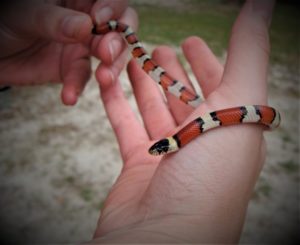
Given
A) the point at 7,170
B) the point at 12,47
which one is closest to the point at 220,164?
the point at 12,47

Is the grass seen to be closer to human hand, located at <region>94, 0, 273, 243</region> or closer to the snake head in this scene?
human hand, located at <region>94, 0, 273, 243</region>

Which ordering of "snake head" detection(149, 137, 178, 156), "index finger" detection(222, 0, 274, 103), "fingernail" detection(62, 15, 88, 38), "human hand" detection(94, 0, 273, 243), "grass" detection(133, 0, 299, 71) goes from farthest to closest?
"grass" detection(133, 0, 299, 71)
"fingernail" detection(62, 15, 88, 38)
"index finger" detection(222, 0, 274, 103)
"snake head" detection(149, 137, 178, 156)
"human hand" detection(94, 0, 273, 243)

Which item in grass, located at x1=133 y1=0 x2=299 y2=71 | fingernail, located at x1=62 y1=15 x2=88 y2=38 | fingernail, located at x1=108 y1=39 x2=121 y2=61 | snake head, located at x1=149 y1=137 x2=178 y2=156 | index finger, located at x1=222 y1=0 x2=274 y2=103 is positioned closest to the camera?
snake head, located at x1=149 y1=137 x2=178 y2=156

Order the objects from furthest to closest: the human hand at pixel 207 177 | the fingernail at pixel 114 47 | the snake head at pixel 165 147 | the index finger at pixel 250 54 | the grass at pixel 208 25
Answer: the grass at pixel 208 25
the fingernail at pixel 114 47
the index finger at pixel 250 54
the snake head at pixel 165 147
the human hand at pixel 207 177

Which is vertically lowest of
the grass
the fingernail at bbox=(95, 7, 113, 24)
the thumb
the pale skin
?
the grass

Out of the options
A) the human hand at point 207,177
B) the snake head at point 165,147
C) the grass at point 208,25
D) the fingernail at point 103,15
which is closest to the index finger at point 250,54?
the human hand at point 207,177

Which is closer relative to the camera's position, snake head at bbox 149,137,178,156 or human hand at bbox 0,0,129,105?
snake head at bbox 149,137,178,156

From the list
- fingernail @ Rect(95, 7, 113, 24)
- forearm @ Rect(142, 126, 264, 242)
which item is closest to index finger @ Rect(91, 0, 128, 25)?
fingernail @ Rect(95, 7, 113, 24)

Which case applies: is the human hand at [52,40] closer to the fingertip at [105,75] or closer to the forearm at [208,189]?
the fingertip at [105,75]
